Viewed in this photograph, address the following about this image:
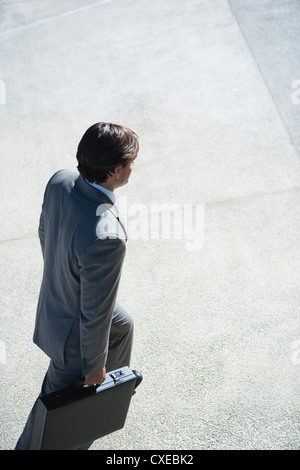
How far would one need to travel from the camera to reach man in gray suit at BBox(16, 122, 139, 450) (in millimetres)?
2105

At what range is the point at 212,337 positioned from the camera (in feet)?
11.2

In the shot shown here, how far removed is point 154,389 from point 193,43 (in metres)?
4.19

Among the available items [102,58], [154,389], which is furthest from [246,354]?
[102,58]

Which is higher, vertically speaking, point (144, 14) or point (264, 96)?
point (144, 14)

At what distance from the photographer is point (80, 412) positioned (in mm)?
2500

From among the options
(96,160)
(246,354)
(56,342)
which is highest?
(96,160)

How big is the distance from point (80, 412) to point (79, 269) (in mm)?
763

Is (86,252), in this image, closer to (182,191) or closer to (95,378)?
(95,378)

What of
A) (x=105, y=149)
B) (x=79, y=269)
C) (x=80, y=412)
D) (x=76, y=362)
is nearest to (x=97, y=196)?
(x=105, y=149)

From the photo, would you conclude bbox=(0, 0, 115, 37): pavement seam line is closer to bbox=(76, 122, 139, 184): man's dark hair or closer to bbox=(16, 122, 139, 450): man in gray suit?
bbox=(16, 122, 139, 450): man in gray suit

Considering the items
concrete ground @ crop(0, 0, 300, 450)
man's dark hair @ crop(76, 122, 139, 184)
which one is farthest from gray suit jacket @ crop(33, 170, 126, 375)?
concrete ground @ crop(0, 0, 300, 450)

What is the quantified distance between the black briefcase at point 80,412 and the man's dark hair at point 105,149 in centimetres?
100

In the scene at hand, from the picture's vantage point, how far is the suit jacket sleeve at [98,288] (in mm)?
2084
